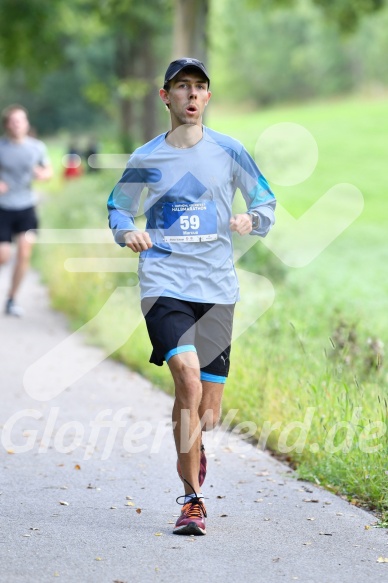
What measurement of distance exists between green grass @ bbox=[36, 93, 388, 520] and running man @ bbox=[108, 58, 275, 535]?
3.65 ft

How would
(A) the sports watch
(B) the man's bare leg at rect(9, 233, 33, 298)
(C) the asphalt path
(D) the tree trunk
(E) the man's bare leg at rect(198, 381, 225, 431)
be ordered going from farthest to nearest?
(D) the tree trunk < (B) the man's bare leg at rect(9, 233, 33, 298) < (E) the man's bare leg at rect(198, 381, 225, 431) < (A) the sports watch < (C) the asphalt path

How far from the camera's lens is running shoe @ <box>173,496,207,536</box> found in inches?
223

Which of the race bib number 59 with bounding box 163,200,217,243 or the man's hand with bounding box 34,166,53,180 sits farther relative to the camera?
the man's hand with bounding box 34,166,53,180

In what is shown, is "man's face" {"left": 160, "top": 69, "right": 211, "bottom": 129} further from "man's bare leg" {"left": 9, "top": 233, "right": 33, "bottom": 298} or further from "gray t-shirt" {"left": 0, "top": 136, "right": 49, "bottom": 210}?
"man's bare leg" {"left": 9, "top": 233, "right": 33, "bottom": 298}

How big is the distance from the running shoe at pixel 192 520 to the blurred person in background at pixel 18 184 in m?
7.87

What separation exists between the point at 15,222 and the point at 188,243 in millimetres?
7785

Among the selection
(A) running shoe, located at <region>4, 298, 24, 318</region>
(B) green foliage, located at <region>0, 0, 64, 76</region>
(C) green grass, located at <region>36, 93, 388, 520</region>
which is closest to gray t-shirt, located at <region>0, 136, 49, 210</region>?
(A) running shoe, located at <region>4, 298, 24, 318</region>

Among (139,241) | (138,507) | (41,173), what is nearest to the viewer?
(139,241)

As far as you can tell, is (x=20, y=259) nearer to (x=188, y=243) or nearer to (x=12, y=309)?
(x=12, y=309)

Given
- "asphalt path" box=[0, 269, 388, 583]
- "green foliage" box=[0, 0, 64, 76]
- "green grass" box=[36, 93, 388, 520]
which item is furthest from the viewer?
"green foliage" box=[0, 0, 64, 76]

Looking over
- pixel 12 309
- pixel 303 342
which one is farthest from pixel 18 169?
pixel 303 342

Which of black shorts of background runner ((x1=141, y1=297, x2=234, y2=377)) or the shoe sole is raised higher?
black shorts of background runner ((x1=141, y1=297, x2=234, y2=377))

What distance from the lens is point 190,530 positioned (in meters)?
5.67

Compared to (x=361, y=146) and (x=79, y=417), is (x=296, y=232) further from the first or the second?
(x=361, y=146)
